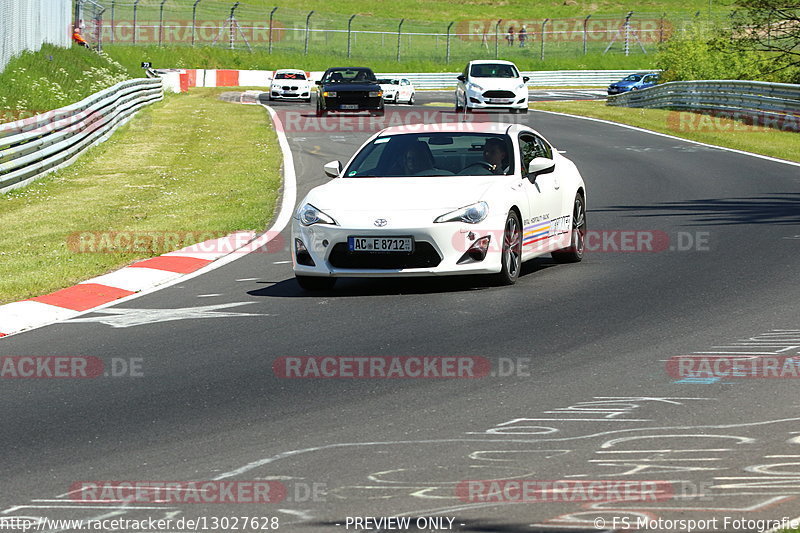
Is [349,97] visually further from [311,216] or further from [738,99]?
[311,216]

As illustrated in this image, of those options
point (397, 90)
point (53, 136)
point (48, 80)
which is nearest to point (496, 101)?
point (397, 90)

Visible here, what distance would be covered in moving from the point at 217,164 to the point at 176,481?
1892 cm

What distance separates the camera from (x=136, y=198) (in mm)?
19312

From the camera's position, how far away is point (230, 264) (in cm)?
1301

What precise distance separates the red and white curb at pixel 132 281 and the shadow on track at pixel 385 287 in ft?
3.86

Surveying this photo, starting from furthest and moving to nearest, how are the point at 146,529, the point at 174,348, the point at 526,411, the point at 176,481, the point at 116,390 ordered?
the point at 174,348, the point at 116,390, the point at 526,411, the point at 176,481, the point at 146,529

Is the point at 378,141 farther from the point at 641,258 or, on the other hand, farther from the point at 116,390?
the point at 116,390

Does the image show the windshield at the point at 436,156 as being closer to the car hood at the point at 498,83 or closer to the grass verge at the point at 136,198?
the grass verge at the point at 136,198

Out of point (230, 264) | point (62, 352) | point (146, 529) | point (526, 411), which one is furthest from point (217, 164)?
point (146, 529)

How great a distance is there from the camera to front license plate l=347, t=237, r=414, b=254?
10.6 meters

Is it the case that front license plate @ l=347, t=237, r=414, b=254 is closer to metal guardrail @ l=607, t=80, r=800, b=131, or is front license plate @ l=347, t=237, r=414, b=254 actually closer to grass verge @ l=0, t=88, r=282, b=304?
grass verge @ l=0, t=88, r=282, b=304

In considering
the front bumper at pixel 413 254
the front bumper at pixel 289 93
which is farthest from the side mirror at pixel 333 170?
the front bumper at pixel 289 93

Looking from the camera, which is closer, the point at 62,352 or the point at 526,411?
the point at 526,411

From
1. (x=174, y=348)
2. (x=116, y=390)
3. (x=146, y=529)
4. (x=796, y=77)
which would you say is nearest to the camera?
(x=146, y=529)
